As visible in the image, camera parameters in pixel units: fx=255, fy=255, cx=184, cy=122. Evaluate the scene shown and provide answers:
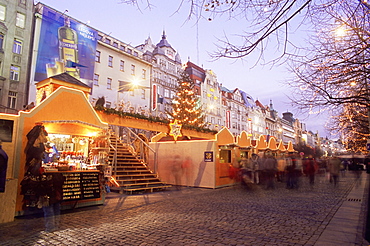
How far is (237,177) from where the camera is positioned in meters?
16.4

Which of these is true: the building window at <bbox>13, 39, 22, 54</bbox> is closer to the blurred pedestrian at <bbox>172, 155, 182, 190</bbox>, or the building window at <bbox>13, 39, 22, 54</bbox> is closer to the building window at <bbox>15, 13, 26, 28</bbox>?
the building window at <bbox>15, 13, 26, 28</bbox>

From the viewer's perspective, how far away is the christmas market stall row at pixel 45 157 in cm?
694

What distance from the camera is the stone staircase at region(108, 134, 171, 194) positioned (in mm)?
12359

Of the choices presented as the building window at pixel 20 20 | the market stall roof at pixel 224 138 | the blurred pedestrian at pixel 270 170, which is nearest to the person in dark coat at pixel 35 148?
the market stall roof at pixel 224 138

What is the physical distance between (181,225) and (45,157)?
554 centimetres

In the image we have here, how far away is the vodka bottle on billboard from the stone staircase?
16991mm

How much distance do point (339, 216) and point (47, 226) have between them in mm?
7634

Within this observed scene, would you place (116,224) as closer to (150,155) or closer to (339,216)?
(339,216)

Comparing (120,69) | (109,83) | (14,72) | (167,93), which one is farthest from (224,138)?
(167,93)

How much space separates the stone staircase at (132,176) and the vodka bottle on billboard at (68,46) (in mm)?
16991

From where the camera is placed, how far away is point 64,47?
28547mm

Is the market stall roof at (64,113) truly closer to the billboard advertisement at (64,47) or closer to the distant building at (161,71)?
the billboard advertisement at (64,47)

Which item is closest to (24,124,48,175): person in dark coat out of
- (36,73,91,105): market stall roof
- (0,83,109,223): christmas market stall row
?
(0,83,109,223): christmas market stall row

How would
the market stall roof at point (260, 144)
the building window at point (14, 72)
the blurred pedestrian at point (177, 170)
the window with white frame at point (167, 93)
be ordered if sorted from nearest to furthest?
the blurred pedestrian at point (177, 170) < the market stall roof at point (260, 144) < the building window at point (14, 72) < the window with white frame at point (167, 93)
